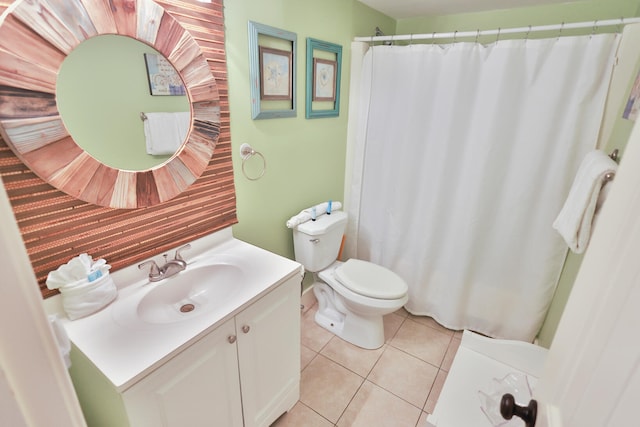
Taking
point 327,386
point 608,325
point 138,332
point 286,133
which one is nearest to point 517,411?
point 608,325

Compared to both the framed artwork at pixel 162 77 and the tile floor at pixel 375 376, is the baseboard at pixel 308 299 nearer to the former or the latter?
the tile floor at pixel 375 376

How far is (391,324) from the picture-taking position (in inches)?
88.7

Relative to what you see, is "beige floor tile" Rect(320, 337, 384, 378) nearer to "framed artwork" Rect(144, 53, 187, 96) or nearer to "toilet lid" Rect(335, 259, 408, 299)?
"toilet lid" Rect(335, 259, 408, 299)

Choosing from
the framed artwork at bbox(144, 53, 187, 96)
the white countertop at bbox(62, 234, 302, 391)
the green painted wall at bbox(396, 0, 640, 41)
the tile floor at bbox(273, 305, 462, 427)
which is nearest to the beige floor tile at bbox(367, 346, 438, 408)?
the tile floor at bbox(273, 305, 462, 427)

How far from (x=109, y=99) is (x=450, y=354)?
2207 mm

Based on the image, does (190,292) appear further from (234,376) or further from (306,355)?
(306,355)

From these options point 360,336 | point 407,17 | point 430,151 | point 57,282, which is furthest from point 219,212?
point 407,17

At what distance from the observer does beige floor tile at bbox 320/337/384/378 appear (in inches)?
74.3

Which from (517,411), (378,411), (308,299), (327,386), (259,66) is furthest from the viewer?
(308,299)

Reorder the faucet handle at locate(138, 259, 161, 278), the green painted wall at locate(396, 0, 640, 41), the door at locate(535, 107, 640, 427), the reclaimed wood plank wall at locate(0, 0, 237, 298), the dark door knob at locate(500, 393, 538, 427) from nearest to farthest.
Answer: the door at locate(535, 107, 640, 427), the dark door knob at locate(500, 393, 538, 427), the reclaimed wood plank wall at locate(0, 0, 237, 298), the faucet handle at locate(138, 259, 161, 278), the green painted wall at locate(396, 0, 640, 41)

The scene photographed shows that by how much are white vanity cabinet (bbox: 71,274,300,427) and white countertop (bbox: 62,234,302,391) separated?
0.03 meters

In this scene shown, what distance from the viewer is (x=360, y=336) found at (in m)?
Result: 2.02

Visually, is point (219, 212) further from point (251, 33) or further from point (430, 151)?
point (430, 151)

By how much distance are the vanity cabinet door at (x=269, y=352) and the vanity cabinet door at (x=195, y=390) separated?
0.15ft
